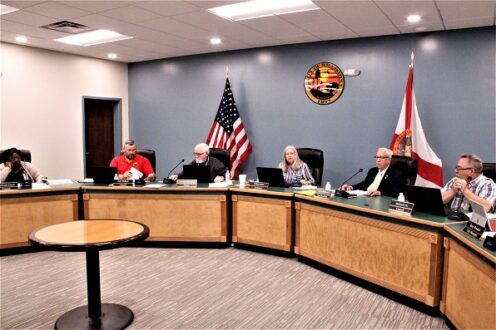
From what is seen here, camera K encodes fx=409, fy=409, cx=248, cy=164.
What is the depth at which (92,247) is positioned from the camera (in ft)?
8.28

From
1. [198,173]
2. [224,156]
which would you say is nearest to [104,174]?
[198,173]

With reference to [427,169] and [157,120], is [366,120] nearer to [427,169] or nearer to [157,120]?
[427,169]

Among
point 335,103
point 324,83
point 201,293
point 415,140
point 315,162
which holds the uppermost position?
point 324,83

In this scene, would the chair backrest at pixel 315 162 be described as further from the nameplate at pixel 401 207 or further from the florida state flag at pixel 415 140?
the nameplate at pixel 401 207

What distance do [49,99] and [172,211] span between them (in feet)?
10.8

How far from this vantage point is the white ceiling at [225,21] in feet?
12.9

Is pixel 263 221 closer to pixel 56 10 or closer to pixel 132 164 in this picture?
pixel 132 164

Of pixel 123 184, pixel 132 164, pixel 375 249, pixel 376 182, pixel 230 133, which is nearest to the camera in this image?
pixel 375 249

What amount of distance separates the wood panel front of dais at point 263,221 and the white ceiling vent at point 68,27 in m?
2.72

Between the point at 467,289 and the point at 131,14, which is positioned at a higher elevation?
the point at 131,14

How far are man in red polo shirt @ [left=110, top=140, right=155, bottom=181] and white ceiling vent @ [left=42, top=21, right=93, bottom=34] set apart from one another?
145 centimetres

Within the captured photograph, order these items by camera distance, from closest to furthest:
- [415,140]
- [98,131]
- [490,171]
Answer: [490,171] < [415,140] < [98,131]

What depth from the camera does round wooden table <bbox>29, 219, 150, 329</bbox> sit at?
101 inches

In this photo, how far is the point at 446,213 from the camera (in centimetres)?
303
